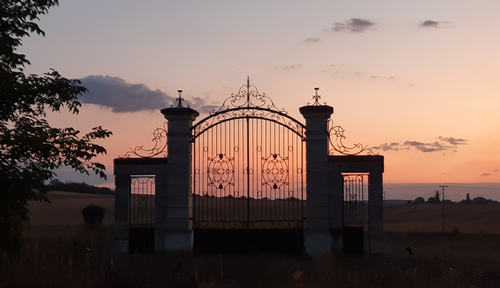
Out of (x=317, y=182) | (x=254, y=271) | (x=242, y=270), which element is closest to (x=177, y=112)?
(x=317, y=182)

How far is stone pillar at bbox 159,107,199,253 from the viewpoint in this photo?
14.0 m

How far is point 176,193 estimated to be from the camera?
14.1 meters

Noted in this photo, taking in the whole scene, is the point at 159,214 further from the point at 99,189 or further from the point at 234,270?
the point at 99,189

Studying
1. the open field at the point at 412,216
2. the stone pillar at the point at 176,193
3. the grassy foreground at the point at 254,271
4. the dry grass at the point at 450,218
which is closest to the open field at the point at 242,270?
the grassy foreground at the point at 254,271

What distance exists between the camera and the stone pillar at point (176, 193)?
14000 millimetres

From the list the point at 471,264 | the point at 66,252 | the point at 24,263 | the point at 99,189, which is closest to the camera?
the point at 24,263

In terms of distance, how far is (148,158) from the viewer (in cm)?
1433

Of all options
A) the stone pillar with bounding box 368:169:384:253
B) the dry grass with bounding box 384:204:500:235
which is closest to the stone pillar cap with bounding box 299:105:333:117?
the stone pillar with bounding box 368:169:384:253

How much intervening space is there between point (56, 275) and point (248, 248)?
500 centimetres

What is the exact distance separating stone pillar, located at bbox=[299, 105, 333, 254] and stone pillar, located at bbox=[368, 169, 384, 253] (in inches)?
42.1

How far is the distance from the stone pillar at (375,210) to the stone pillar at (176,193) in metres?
4.62

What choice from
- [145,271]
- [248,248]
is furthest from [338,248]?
[145,271]

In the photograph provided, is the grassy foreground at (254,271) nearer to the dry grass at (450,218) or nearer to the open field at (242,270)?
the open field at (242,270)

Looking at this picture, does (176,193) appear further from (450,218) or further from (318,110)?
(450,218)
